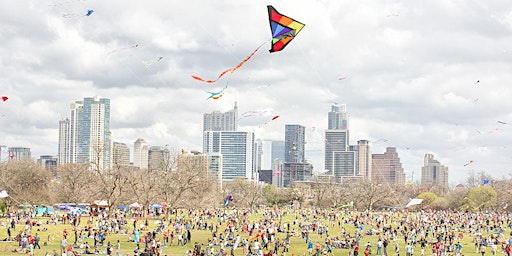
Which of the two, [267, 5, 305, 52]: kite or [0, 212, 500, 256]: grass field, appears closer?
[267, 5, 305, 52]: kite

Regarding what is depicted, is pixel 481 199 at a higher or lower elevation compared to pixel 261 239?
higher

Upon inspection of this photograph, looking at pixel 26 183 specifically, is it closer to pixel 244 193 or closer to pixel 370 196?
pixel 244 193

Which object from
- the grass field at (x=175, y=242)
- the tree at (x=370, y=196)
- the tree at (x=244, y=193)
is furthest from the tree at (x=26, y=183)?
the tree at (x=370, y=196)

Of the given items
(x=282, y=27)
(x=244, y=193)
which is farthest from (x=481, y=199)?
(x=282, y=27)

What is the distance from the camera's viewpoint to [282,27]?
26703mm

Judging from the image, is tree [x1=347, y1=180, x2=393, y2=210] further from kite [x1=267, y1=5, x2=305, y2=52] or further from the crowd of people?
kite [x1=267, y1=5, x2=305, y2=52]

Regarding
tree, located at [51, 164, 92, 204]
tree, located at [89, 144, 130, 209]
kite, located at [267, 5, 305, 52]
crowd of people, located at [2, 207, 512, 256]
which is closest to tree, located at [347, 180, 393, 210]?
tree, located at [89, 144, 130, 209]

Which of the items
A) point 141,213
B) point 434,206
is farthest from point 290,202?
point 141,213

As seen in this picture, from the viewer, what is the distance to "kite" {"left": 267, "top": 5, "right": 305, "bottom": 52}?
2644 centimetres

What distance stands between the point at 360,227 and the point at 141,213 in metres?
27.8

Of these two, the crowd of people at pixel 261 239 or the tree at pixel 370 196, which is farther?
the tree at pixel 370 196

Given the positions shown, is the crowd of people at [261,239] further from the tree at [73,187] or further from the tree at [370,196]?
the tree at [370,196]

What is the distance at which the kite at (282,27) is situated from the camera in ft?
86.7

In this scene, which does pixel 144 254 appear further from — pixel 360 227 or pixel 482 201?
pixel 482 201
